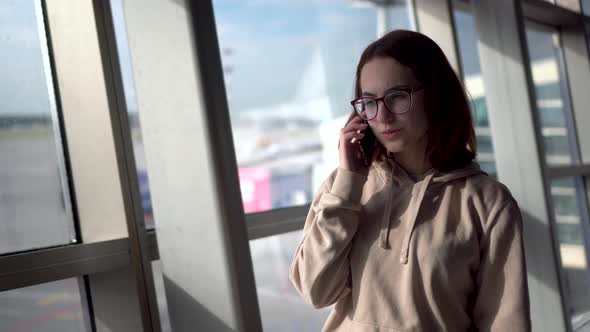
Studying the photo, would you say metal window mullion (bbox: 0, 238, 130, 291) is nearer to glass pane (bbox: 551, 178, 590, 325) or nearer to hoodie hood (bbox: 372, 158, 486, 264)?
hoodie hood (bbox: 372, 158, 486, 264)

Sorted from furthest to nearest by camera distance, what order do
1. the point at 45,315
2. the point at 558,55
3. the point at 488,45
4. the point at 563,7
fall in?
the point at 558,55 → the point at 563,7 → the point at 488,45 → the point at 45,315

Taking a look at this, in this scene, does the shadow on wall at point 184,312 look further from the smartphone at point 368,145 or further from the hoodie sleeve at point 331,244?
the smartphone at point 368,145

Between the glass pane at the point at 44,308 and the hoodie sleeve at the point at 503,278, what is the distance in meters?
1.01

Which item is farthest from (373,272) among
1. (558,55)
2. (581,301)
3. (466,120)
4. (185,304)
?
(558,55)

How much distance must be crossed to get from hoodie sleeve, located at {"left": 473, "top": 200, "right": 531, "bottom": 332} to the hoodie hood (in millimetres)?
131

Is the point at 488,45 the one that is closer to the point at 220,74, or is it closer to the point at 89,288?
the point at 220,74

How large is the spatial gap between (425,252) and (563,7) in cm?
319

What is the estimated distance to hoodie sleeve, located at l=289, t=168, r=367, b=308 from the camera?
4.15 feet

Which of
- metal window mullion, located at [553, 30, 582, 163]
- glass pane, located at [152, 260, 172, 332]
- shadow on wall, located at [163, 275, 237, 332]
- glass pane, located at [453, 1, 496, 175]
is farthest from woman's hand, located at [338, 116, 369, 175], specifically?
metal window mullion, located at [553, 30, 582, 163]

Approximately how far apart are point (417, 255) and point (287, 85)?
50.2 inches

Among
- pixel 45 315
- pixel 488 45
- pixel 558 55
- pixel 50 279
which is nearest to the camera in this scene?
pixel 50 279

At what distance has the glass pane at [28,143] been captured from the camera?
145 centimetres

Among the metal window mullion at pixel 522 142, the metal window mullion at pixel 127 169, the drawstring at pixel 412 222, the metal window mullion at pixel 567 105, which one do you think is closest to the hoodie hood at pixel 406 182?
the drawstring at pixel 412 222

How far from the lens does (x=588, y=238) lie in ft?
12.9
